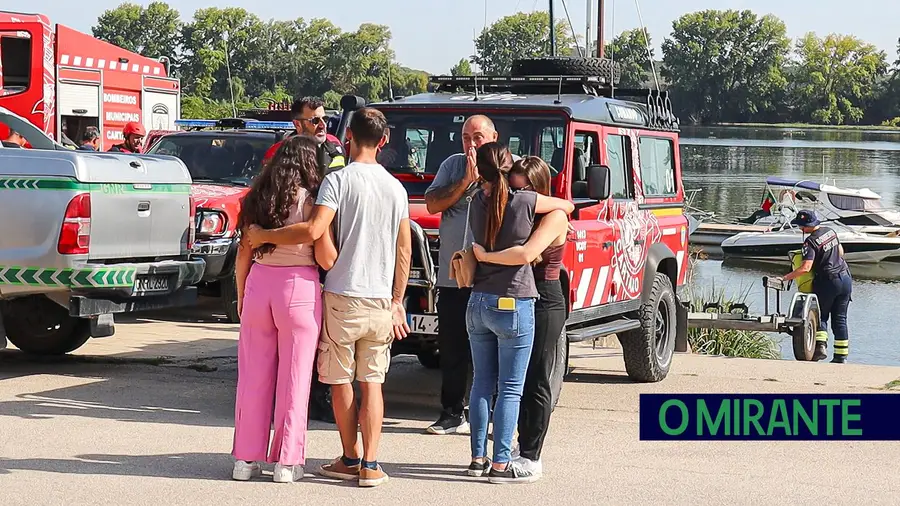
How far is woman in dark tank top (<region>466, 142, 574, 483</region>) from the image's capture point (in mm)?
6617

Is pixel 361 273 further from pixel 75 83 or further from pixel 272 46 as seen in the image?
pixel 272 46

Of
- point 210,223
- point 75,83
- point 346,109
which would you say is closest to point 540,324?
point 346,109

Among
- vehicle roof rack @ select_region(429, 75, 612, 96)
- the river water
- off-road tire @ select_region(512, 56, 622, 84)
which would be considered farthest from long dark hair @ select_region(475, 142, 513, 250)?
the river water

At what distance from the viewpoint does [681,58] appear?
174625mm

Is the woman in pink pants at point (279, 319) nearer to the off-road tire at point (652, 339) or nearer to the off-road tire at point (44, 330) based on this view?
the off-road tire at point (44, 330)

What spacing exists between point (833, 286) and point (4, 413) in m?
11.1

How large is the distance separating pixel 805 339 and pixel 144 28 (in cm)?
14287

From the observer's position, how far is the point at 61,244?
8.64 metres

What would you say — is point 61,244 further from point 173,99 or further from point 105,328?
point 173,99

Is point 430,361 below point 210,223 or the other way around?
below

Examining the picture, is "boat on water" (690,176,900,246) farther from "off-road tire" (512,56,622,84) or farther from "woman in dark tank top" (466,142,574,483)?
"woman in dark tank top" (466,142,574,483)

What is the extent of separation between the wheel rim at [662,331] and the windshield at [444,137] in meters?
2.14

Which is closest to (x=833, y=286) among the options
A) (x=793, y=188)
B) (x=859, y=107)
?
(x=793, y=188)

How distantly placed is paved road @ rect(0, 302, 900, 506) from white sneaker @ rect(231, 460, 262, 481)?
0.05m
